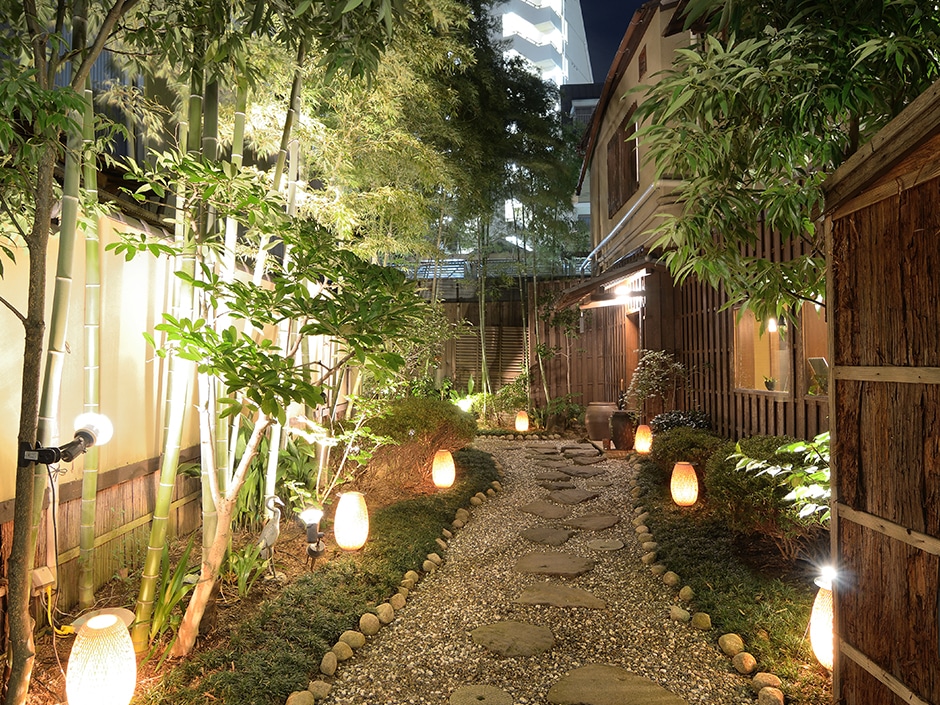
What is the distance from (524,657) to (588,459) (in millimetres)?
5994

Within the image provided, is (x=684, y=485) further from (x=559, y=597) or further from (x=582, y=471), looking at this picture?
(x=582, y=471)

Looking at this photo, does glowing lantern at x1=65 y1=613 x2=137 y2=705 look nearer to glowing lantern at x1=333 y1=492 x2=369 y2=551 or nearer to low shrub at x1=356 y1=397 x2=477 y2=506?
glowing lantern at x1=333 y1=492 x2=369 y2=551

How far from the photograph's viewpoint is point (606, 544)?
5.55 m

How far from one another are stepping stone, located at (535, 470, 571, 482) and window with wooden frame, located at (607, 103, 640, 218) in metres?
5.23

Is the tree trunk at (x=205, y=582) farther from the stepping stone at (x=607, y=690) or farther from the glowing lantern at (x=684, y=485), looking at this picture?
the glowing lantern at (x=684, y=485)

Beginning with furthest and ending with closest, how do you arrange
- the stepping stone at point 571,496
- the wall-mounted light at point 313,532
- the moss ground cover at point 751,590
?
1. the stepping stone at point 571,496
2. the wall-mounted light at point 313,532
3. the moss ground cover at point 751,590

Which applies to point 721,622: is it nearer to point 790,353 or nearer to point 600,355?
point 790,353

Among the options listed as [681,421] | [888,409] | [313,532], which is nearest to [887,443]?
[888,409]

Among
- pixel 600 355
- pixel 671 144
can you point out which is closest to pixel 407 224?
pixel 671 144

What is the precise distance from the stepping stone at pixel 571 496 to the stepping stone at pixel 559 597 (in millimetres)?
2502

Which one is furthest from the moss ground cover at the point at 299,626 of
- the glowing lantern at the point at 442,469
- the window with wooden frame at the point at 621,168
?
the window with wooden frame at the point at 621,168

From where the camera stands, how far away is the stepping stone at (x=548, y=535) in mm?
5695

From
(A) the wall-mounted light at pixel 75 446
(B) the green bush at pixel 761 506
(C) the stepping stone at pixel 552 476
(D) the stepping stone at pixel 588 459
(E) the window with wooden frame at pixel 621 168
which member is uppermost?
(E) the window with wooden frame at pixel 621 168

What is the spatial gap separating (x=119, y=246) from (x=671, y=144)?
2.53 meters
